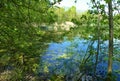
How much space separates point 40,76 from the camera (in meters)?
16.5

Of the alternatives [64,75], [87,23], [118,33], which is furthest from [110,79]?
[64,75]

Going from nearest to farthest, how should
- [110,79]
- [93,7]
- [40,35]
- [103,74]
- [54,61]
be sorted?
[40,35] → [110,79] → [93,7] → [103,74] → [54,61]

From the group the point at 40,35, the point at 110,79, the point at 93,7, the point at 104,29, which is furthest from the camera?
the point at 104,29

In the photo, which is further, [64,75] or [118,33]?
[64,75]

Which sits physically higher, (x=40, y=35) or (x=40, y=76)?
(x=40, y=35)

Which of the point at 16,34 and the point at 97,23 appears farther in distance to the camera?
the point at 97,23

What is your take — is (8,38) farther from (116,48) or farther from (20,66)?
(20,66)

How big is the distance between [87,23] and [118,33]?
6.22ft

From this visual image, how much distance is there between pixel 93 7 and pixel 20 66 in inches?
299

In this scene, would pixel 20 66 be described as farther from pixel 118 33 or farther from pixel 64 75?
pixel 118 33

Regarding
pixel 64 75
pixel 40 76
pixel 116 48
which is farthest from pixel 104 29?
pixel 40 76

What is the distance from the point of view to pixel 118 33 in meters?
13.1

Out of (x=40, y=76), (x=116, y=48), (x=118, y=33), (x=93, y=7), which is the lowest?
(x=40, y=76)

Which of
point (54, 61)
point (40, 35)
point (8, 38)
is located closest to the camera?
point (8, 38)
